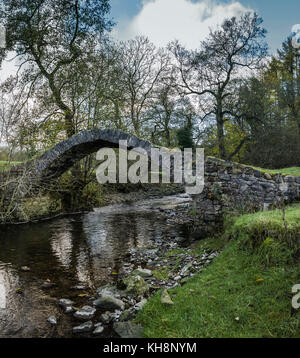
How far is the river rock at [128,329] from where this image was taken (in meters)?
2.68

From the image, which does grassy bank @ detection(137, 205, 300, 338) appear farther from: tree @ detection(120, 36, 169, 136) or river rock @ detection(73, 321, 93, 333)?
tree @ detection(120, 36, 169, 136)

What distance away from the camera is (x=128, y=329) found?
9.14 ft

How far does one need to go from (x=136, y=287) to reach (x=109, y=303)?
0.45 m

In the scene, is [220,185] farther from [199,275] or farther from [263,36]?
[263,36]

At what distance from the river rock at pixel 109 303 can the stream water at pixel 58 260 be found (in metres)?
0.32

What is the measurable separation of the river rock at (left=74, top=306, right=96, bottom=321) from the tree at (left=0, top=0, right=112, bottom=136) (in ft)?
28.3

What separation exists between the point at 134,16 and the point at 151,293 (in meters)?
6.78

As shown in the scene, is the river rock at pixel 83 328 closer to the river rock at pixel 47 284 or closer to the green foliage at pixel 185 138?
the river rock at pixel 47 284

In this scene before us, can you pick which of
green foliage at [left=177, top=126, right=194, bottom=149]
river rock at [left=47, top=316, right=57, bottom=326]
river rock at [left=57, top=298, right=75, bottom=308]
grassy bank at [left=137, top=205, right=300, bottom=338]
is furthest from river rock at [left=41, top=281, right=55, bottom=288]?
green foliage at [left=177, top=126, right=194, bottom=149]

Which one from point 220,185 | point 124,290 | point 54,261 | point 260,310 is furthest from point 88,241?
point 260,310

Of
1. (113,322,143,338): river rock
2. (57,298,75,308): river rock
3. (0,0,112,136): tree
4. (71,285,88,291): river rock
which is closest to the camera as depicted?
(113,322,143,338): river rock

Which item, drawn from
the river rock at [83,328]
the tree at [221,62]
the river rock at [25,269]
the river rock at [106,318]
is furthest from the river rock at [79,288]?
the tree at [221,62]

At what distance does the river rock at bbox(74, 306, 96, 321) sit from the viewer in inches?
126

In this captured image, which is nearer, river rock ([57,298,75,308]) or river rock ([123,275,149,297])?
river rock ([57,298,75,308])
